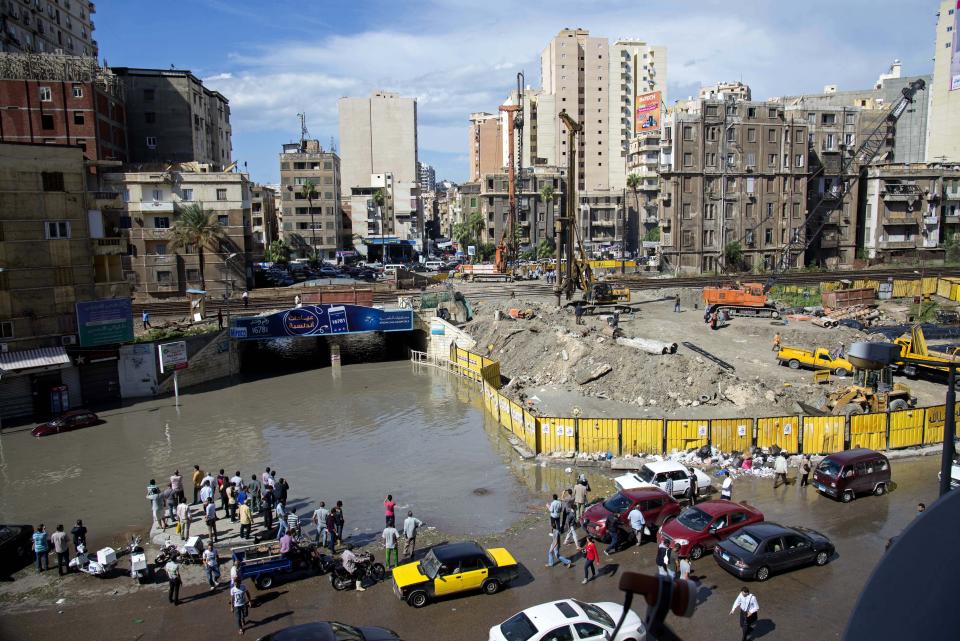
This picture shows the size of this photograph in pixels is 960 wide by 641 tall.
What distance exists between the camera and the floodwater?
82.7ft

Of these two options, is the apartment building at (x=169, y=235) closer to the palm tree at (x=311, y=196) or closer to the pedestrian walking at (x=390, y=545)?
the palm tree at (x=311, y=196)

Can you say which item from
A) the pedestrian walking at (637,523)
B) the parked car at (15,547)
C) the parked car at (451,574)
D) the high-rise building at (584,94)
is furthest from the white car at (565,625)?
the high-rise building at (584,94)

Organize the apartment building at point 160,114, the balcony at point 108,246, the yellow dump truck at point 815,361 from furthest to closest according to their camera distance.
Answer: the apartment building at point 160,114, the balcony at point 108,246, the yellow dump truck at point 815,361

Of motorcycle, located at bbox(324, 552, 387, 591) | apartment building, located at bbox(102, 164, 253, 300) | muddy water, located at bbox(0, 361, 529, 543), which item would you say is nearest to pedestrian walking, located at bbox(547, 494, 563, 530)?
muddy water, located at bbox(0, 361, 529, 543)

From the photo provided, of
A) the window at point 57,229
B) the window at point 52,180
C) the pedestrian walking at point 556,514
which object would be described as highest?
the window at point 52,180

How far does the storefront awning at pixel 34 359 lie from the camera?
37438 mm

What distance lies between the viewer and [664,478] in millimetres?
23516

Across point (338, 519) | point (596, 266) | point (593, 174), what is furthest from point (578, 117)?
point (338, 519)

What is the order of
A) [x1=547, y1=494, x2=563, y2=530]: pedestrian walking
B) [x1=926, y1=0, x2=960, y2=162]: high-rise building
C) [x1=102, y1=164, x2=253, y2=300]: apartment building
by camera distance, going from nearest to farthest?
[x1=547, y1=494, x2=563, y2=530]: pedestrian walking → [x1=102, y1=164, x2=253, y2=300]: apartment building → [x1=926, y1=0, x2=960, y2=162]: high-rise building

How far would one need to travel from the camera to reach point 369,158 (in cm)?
15150

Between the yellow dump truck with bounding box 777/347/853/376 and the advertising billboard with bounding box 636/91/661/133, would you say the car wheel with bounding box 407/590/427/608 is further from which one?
the advertising billboard with bounding box 636/91/661/133

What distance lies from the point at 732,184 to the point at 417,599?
8270cm

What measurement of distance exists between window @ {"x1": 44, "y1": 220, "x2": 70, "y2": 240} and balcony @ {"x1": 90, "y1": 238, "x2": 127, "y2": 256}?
1.96 m

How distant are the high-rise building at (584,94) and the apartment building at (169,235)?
93737 mm
